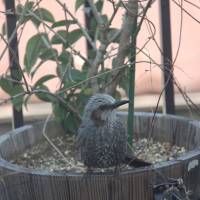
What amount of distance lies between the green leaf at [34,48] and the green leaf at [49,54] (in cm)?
2

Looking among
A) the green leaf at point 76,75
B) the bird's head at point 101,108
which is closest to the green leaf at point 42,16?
the green leaf at point 76,75

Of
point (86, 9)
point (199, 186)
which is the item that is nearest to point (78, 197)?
point (199, 186)

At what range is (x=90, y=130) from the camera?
5.82 feet

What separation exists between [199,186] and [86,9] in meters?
0.84

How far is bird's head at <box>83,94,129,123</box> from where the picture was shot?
174cm

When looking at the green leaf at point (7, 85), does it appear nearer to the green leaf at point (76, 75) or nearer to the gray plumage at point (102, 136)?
the green leaf at point (76, 75)

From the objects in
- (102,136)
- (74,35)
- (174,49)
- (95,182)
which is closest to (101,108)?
(102,136)

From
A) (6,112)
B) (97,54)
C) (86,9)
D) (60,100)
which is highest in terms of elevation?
(86,9)

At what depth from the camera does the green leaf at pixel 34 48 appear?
2100 millimetres

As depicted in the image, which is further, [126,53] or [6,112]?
[6,112]

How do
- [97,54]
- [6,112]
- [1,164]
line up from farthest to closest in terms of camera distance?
[6,112], [97,54], [1,164]

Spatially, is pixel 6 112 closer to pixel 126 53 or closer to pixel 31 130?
pixel 31 130

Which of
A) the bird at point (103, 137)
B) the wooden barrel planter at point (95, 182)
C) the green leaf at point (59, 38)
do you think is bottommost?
the wooden barrel planter at point (95, 182)

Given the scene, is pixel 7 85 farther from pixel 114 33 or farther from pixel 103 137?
pixel 103 137
